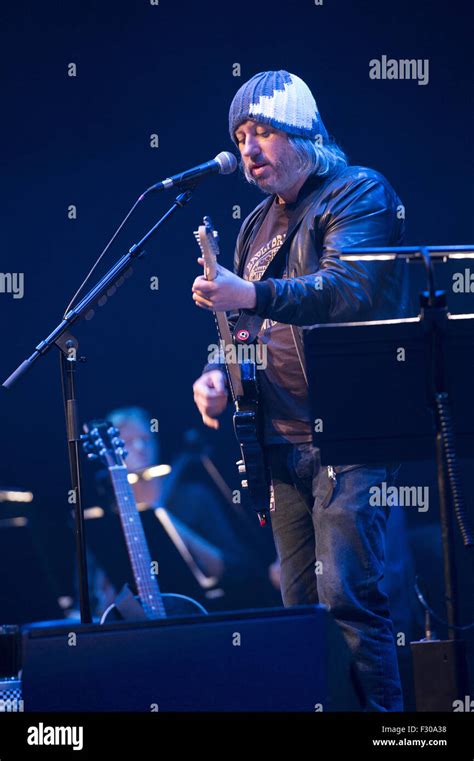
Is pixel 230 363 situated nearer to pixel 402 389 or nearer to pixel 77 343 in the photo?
pixel 77 343

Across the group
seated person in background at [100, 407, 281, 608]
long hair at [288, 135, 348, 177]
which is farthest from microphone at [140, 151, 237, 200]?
seated person in background at [100, 407, 281, 608]

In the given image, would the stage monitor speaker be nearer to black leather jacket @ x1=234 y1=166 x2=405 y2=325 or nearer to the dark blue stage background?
black leather jacket @ x1=234 y1=166 x2=405 y2=325

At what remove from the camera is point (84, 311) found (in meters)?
2.92

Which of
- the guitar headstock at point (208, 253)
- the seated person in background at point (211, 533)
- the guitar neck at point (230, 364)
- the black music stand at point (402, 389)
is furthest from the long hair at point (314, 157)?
the seated person in background at point (211, 533)

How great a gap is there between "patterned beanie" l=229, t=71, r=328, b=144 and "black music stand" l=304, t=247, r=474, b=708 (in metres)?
0.79

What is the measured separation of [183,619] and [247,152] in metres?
1.38

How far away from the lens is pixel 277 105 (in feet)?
9.18

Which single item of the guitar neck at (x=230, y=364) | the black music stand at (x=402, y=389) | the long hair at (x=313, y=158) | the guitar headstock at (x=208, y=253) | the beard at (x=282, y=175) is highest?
the long hair at (x=313, y=158)

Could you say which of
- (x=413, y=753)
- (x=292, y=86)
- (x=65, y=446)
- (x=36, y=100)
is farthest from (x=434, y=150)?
(x=413, y=753)

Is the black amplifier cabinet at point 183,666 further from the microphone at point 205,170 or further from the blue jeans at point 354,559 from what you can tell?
the microphone at point 205,170

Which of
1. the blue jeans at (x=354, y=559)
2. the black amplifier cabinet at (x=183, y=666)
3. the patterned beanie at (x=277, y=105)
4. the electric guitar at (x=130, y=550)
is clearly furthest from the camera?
the electric guitar at (x=130, y=550)

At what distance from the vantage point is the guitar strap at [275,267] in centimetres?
271

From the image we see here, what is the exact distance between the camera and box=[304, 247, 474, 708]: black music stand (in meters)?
2.10

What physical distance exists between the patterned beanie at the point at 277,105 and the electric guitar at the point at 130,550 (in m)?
1.29
